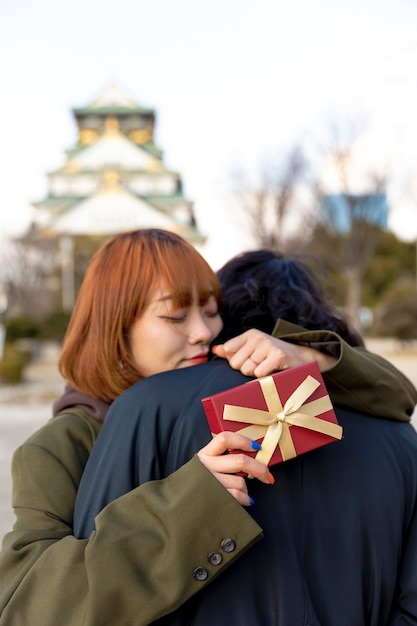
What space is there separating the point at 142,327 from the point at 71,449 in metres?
0.30

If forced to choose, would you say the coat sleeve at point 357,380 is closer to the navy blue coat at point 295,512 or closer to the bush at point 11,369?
the navy blue coat at point 295,512

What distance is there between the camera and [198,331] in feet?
4.61

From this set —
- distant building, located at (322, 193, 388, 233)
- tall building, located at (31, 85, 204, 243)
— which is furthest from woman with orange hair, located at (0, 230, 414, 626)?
tall building, located at (31, 85, 204, 243)

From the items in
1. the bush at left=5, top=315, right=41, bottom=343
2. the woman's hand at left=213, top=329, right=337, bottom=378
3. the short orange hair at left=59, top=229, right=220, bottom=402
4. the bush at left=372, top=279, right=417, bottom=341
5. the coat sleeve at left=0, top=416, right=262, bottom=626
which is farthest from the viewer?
the bush at left=5, top=315, right=41, bottom=343

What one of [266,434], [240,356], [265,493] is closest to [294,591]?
[265,493]

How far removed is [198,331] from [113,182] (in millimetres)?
31469

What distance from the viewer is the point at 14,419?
8930 mm

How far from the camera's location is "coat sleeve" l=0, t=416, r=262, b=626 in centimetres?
98

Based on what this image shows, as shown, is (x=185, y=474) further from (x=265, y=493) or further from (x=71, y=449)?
(x=71, y=449)

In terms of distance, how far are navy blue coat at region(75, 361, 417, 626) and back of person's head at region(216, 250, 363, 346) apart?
32 cm

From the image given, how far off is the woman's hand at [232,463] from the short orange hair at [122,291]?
437 mm

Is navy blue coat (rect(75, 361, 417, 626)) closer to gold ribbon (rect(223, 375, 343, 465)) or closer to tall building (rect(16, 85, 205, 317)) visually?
gold ribbon (rect(223, 375, 343, 465))

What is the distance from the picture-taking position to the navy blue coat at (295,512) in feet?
3.52

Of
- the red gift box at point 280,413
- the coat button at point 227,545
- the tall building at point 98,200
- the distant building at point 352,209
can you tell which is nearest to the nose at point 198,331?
the red gift box at point 280,413
